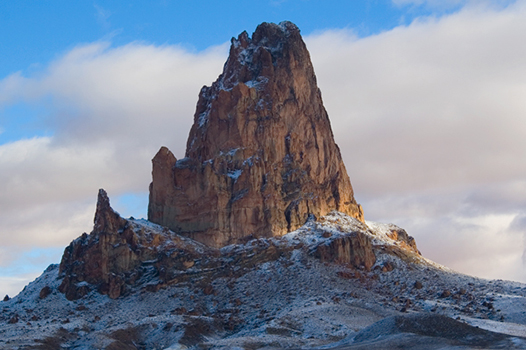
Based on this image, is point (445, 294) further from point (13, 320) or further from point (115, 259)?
point (13, 320)

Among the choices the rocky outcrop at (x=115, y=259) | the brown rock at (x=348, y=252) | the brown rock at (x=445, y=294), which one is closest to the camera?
the brown rock at (x=445, y=294)

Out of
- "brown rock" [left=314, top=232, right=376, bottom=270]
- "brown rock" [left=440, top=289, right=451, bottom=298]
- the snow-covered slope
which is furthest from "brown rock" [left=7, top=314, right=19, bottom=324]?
"brown rock" [left=440, top=289, right=451, bottom=298]

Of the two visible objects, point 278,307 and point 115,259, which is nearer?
point 278,307

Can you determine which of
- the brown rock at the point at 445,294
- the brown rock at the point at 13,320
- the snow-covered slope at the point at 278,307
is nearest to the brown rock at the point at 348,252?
the snow-covered slope at the point at 278,307

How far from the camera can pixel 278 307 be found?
172 metres

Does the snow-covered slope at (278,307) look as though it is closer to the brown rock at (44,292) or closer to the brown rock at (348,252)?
the brown rock at (44,292)

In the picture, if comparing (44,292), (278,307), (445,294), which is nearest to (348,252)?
(445,294)

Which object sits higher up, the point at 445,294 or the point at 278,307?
the point at 445,294

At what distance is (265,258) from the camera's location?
192750 millimetres

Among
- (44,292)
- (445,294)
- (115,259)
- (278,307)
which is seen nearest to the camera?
(278,307)

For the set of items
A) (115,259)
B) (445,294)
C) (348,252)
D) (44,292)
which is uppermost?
(115,259)

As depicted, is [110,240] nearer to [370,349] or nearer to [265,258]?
[265,258]

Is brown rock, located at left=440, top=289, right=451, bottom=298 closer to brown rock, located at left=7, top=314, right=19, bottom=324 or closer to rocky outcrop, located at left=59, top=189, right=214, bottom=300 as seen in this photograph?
rocky outcrop, located at left=59, top=189, right=214, bottom=300

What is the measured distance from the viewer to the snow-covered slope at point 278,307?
147500mm
